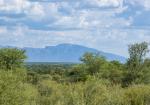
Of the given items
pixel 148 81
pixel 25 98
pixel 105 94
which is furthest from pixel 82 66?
pixel 25 98

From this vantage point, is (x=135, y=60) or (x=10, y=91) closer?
(x=10, y=91)

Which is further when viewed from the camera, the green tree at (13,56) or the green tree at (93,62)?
the green tree at (93,62)

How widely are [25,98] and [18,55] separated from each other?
54.8 m

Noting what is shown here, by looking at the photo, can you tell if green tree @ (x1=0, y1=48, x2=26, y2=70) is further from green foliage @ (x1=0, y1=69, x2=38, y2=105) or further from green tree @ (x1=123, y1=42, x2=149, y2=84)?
green foliage @ (x1=0, y1=69, x2=38, y2=105)

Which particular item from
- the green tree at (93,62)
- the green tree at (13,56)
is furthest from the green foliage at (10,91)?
the green tree at (93,62)

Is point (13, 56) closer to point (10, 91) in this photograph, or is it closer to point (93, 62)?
point (93, 62)

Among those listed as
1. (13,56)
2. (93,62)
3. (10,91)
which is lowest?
(93,62)

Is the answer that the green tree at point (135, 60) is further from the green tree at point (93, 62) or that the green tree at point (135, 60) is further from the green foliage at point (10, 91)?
the green foliage at point (10, 91)

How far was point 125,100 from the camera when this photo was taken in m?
43.9

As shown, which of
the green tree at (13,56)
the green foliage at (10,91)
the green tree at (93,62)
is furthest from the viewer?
the green tree at (93,62)

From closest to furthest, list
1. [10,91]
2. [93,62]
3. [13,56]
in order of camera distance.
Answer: [10,91]
[13,56]
[93,62]

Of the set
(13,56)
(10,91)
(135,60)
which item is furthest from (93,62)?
(10,91)

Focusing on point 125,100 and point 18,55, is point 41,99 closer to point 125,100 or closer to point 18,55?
point 125,100

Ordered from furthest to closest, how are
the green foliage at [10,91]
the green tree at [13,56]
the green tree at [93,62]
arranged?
the green tree at [93,62], the green tree at [13,56], the green foliage at [10,91]
